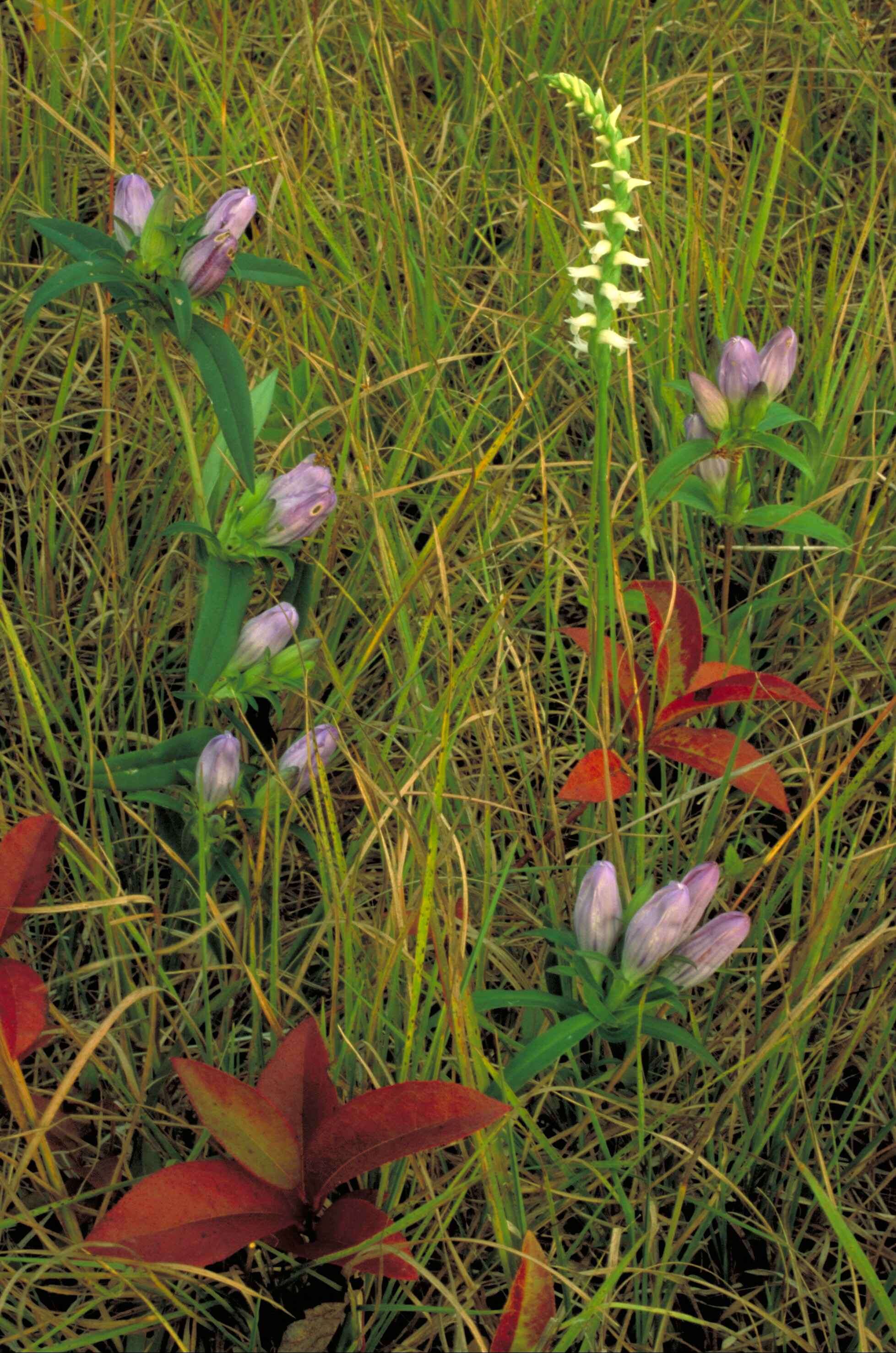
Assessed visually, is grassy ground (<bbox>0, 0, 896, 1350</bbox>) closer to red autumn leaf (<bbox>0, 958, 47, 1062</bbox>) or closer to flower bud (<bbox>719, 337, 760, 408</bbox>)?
red autumn leaf (<bbox>0, 958, 47, 1062</bbox>)

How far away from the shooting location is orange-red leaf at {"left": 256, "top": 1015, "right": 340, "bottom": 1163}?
3.39 feet

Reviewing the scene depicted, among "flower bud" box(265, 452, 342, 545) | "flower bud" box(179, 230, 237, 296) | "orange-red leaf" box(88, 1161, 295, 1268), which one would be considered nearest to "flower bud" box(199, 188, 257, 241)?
Answer: "flower bud" box(179, 230, 237, 296)

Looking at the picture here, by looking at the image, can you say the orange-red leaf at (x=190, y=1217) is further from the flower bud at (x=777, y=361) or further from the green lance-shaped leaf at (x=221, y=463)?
the flower bud at (x=777, y=361)

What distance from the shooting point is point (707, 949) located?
1.11 metres

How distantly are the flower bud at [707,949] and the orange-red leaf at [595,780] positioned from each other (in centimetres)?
16

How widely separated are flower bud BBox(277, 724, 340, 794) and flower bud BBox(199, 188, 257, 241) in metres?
0.47

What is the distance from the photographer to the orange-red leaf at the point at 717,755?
1287 millimetres

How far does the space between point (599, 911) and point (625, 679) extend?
324 mm

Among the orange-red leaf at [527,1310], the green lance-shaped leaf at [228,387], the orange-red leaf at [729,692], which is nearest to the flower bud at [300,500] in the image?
the green lance-shaped leaf at [228,387]

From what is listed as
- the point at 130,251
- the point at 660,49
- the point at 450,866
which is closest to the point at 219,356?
the point at 130,251

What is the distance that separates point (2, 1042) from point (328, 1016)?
13.1 inches

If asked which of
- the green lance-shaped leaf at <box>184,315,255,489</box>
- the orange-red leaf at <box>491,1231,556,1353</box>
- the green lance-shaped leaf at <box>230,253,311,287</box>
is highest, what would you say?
the green lance-shaped leaf at <box>230,253,311,287</box>

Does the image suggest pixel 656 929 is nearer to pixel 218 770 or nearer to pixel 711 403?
pixel 218 770

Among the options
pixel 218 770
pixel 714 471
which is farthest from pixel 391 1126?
pixel 714 471
